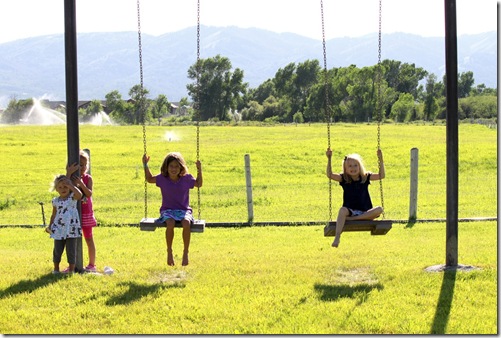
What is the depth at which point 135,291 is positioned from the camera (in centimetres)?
793

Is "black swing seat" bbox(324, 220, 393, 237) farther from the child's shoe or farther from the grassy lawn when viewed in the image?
the child's shoe

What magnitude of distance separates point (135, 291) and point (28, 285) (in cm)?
129

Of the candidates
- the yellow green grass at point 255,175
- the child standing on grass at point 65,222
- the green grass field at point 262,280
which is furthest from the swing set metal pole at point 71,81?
the yellow green grass at point 255,175

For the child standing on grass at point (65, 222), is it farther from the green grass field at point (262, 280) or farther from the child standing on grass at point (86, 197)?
the green grass field at point (262, 280)

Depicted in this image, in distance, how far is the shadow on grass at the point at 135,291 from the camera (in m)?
7.52

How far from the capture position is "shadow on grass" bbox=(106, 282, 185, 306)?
752 centimetres

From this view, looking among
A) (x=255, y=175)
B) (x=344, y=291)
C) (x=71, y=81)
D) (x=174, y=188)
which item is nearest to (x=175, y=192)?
(x=174, y=188)

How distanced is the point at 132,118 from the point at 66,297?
11246 centimetres

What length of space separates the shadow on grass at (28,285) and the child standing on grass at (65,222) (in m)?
0.29

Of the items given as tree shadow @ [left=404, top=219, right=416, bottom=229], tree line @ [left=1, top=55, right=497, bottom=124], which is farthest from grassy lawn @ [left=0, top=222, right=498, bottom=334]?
tree line @ [left=1, top=55, right=497, bottom=124]

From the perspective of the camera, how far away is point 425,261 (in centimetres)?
957

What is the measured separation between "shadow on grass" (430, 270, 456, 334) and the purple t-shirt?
10.4ft

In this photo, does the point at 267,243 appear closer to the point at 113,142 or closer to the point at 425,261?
the point at 425,261

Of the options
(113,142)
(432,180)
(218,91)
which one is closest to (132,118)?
(218,91)
